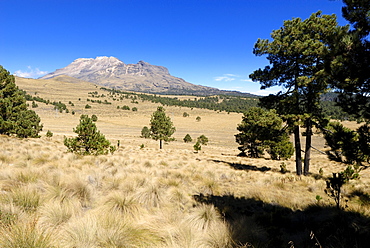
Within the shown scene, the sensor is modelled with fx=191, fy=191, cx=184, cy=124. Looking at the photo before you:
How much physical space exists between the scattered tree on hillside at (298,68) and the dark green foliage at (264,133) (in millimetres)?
829

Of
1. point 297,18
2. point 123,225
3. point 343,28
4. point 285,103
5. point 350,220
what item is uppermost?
point 297,18

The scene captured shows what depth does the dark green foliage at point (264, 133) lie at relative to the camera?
12.4 meters

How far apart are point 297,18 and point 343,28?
941 centimetres

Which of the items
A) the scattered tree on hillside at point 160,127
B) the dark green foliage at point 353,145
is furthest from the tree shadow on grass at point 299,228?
the scattered tree on hillside at point 160,127

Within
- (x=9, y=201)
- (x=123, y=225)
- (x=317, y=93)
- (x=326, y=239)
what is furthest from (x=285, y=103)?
(x=9, y=201)

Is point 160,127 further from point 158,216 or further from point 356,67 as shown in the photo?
point 356,67

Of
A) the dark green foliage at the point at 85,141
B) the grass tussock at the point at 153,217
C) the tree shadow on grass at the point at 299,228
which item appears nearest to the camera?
the grass tussock at the point at 153,217

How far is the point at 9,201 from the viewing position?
388 centimetres

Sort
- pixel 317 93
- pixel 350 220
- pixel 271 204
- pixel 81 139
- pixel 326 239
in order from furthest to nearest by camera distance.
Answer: pixel 81 139, pixel 317 93, pixel 271 204, pixel 350 220, pixel 326 239

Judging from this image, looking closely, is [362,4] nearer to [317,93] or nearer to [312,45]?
[312,45]

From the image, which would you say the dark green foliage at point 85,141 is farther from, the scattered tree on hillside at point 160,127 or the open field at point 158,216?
the scattered tree on hillside at point 160,127

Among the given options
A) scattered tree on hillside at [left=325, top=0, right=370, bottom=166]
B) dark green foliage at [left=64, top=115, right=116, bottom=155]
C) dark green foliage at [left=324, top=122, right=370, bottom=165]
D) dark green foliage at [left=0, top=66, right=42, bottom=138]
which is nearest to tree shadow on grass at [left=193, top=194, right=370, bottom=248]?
dark green foliage at [left=324, top=122, right=370, bottom=165]

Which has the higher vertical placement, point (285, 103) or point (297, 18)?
point (297, 18)

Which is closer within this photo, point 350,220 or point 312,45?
point 350,220
